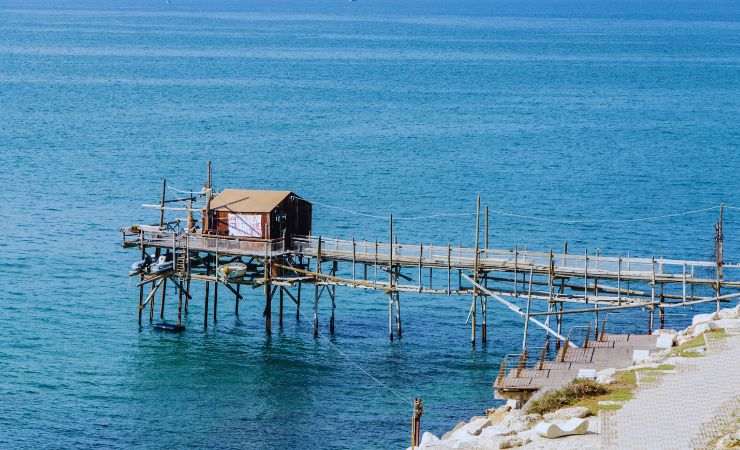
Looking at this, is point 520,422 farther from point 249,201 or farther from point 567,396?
point 249,201

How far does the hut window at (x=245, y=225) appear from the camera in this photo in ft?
223

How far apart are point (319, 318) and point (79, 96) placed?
108009 mm

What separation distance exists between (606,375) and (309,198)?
59.9 metres

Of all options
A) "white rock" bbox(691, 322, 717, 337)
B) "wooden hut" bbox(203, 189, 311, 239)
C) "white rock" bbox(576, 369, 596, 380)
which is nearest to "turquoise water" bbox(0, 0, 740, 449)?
"wooden hut" bbox(203, 189, 311, 239)

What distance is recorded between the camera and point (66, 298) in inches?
2899

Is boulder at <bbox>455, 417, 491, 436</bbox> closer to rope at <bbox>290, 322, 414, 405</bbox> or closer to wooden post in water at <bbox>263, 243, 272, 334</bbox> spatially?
rope at <bbox>290, 322, 414, 405</bbox>

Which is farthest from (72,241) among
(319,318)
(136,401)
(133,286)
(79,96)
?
(79,96)

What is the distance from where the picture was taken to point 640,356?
4869cm

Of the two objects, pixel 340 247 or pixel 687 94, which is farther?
pixel 687 94

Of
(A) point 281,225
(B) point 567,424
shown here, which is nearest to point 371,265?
(A) point 281,225

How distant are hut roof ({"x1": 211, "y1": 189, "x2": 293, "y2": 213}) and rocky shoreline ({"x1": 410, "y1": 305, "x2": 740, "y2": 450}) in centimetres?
2104

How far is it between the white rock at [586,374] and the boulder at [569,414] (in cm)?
431

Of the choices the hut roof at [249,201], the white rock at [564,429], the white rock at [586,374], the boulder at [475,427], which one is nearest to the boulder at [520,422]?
the boulder at [475,427]

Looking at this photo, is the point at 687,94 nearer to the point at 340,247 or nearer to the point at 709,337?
the point at 340,247
